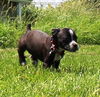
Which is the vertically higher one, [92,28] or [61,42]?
[61,42]

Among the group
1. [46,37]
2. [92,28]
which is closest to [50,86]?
[46,37]

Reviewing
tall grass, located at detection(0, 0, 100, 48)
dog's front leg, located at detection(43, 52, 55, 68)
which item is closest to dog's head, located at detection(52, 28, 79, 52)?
dog's front leg, located at detection(43, 52, 55, 68)

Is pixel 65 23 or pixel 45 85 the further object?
pixel 65 23

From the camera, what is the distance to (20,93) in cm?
483

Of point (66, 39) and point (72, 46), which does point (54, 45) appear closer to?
point (66, 39)

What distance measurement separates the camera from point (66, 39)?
698 centimetres

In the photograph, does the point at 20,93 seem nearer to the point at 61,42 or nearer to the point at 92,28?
the point at 61,42

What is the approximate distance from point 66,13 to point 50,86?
15248 millimetres

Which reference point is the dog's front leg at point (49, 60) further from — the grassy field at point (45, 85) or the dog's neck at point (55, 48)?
the grassy field at point (45, 85)

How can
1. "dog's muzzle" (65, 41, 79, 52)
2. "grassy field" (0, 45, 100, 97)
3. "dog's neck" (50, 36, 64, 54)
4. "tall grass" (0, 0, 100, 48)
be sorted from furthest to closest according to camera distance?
"tall grass" (0, 0, 100, 48)
"dog's neck" (50, 36, 64, 54)
"dog's muzzle" (65, 41, 79, 52)
"grassy field" (0, 45, 100, 97)

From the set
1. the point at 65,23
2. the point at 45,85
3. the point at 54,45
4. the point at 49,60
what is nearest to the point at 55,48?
the point at 54,45

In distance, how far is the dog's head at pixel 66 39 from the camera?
6918 millimetres

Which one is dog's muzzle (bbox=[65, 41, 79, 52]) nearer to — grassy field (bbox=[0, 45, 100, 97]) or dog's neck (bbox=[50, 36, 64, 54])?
dog's neck (bbox=[50, 36, 64, 54])

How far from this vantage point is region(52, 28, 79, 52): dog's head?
22.7ft
